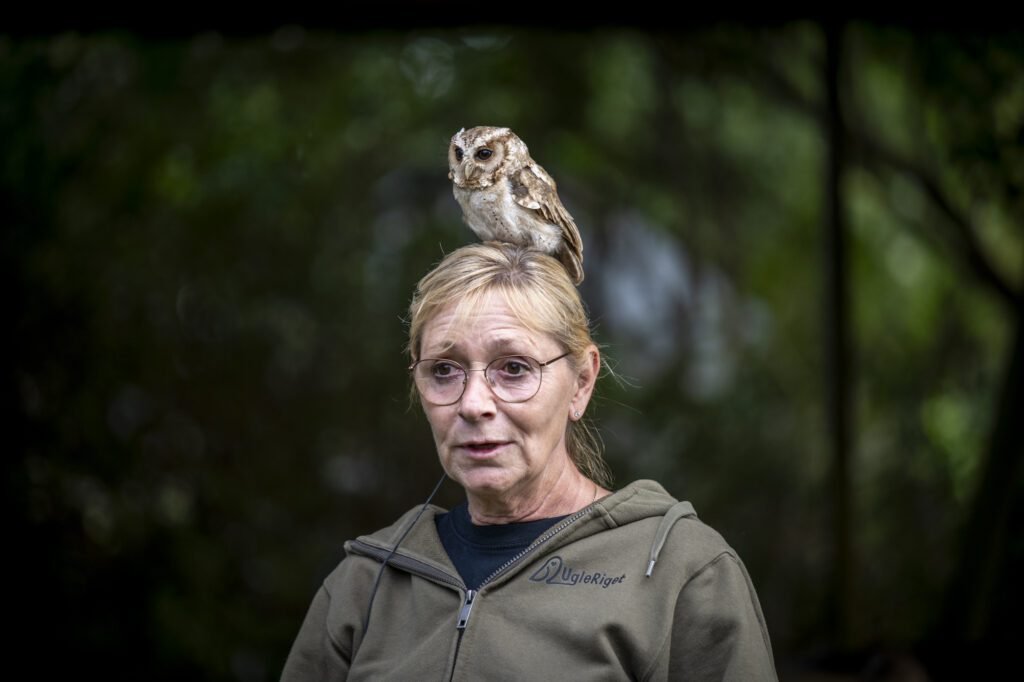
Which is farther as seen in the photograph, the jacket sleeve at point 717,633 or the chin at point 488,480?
the chin at point 488,480

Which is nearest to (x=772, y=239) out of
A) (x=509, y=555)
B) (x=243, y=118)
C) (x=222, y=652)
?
(x=243, y=118)

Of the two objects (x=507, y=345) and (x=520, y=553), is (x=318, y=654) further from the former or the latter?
(x=507, y=345)

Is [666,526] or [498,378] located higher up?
[498,378]

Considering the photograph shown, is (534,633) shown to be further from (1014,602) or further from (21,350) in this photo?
(21,350)

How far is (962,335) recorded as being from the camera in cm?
566

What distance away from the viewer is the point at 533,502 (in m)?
1.85

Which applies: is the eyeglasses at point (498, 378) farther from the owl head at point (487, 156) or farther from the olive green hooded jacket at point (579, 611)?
the owl head at point (487, 156)

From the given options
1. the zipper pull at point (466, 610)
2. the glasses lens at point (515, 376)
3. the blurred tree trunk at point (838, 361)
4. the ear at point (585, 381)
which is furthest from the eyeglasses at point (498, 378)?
the blurred tree trunk at point (838, 361)

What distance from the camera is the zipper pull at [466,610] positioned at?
5.46 ft

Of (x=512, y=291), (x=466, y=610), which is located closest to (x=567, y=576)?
(x=466, y=610)

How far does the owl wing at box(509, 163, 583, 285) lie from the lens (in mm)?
2004

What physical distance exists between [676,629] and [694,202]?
197 inches

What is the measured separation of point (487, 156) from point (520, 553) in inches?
32.3

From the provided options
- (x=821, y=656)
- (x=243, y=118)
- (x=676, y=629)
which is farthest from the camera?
(x=243, y=118)
